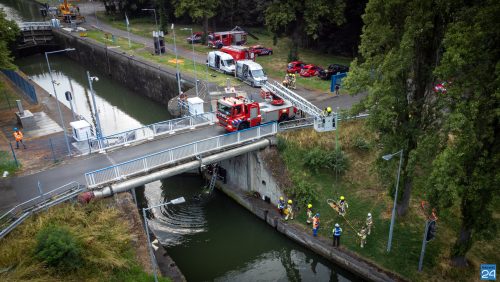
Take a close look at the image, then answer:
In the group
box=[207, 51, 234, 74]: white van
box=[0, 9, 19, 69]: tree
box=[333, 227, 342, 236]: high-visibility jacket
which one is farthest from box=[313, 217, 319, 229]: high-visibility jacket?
box=[0, 9, 19, 69]: tree

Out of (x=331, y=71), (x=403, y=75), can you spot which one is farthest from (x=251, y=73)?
(x=403, y=75)

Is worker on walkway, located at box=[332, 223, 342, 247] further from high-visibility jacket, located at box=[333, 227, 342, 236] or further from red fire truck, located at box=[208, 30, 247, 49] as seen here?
red fire truck, located at box=[208, 30, 247, 49]

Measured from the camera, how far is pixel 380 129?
755 inches

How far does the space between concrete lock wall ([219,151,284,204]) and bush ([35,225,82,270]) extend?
12.1m

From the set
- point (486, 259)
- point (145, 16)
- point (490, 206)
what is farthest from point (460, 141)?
point (145, 16)

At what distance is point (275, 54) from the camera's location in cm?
5206

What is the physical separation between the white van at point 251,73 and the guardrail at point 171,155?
40.5ft

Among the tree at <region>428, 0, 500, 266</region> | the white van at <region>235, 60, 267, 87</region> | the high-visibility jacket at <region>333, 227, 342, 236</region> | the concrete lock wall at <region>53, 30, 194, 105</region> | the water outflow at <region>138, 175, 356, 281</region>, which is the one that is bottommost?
the water outflow at <region>138, 175, 356, 281</region>

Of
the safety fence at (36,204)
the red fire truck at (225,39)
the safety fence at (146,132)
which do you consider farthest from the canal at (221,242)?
the red fire truck at (225,39)

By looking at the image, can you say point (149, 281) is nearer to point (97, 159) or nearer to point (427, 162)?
point (97, 159)

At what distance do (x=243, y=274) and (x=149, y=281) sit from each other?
6.29 m

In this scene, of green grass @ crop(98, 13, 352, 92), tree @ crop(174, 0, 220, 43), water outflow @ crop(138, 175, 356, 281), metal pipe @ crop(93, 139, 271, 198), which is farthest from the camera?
tree @ crop(174, 0, 220, 43)

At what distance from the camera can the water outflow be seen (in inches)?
834

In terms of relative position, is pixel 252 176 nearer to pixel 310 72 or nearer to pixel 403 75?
pixel 403 75
